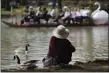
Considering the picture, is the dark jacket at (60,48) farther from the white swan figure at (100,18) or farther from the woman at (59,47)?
the white swan figure at (100,18)

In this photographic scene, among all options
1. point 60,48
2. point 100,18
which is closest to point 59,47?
point 60,48

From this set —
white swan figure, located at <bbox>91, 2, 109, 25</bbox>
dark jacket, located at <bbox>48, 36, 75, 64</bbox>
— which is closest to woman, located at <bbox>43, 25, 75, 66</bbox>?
dark jacket, located at <bbox>48, 36, 75, 64</bbox>

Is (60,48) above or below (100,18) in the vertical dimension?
above

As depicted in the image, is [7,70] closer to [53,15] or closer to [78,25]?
[78,25]

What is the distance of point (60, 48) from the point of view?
916 cm

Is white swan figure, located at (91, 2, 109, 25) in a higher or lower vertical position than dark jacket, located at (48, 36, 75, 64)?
lower

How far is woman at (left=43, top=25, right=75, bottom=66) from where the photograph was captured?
358 inches

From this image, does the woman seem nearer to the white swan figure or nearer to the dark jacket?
the dark jacket

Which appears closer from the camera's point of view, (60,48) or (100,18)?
(60,48)

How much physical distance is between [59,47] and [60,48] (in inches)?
1.1

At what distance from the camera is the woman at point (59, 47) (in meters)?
9.09

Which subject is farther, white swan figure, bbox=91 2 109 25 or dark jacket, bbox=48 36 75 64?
white swan figure, bbox=91 2 109 25

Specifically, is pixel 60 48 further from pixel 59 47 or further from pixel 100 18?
pixel 100 18

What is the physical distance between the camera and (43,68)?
8.96 m
